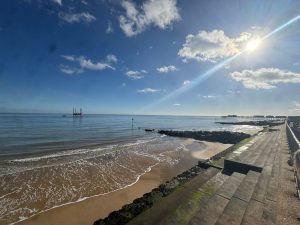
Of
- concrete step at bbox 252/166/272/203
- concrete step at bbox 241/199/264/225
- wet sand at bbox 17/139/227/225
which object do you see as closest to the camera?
concrete step at bbox 241/199/264/225

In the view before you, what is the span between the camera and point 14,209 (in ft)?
28.1

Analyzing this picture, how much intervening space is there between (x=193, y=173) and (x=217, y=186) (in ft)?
11.2

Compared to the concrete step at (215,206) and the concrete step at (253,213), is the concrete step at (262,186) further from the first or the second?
the concrete step at (215,206)

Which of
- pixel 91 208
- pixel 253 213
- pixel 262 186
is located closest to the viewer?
pixel 253 213

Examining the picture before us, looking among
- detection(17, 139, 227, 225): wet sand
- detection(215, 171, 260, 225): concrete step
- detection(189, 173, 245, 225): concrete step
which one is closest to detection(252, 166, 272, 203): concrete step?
detection(215, 171, 260, 225): concrete step

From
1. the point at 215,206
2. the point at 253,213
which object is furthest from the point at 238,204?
the point at 215,206

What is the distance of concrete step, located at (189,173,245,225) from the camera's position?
5.04 m

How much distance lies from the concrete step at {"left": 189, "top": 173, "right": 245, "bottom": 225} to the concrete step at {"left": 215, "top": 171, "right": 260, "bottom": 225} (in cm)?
14

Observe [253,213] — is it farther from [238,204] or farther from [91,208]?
[91,208]

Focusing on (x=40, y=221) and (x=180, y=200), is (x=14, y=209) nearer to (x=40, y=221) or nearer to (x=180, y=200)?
(x=40, y=221)

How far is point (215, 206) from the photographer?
5750mm

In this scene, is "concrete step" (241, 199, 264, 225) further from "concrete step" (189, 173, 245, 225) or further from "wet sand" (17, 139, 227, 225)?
"wet sand" (17, 139, 227, 225)

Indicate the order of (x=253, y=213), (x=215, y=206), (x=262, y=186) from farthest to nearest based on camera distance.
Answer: (x=262, y=186) → (x=215, y=206) → (x=253, y=213)

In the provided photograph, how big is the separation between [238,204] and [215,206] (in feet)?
2.40
